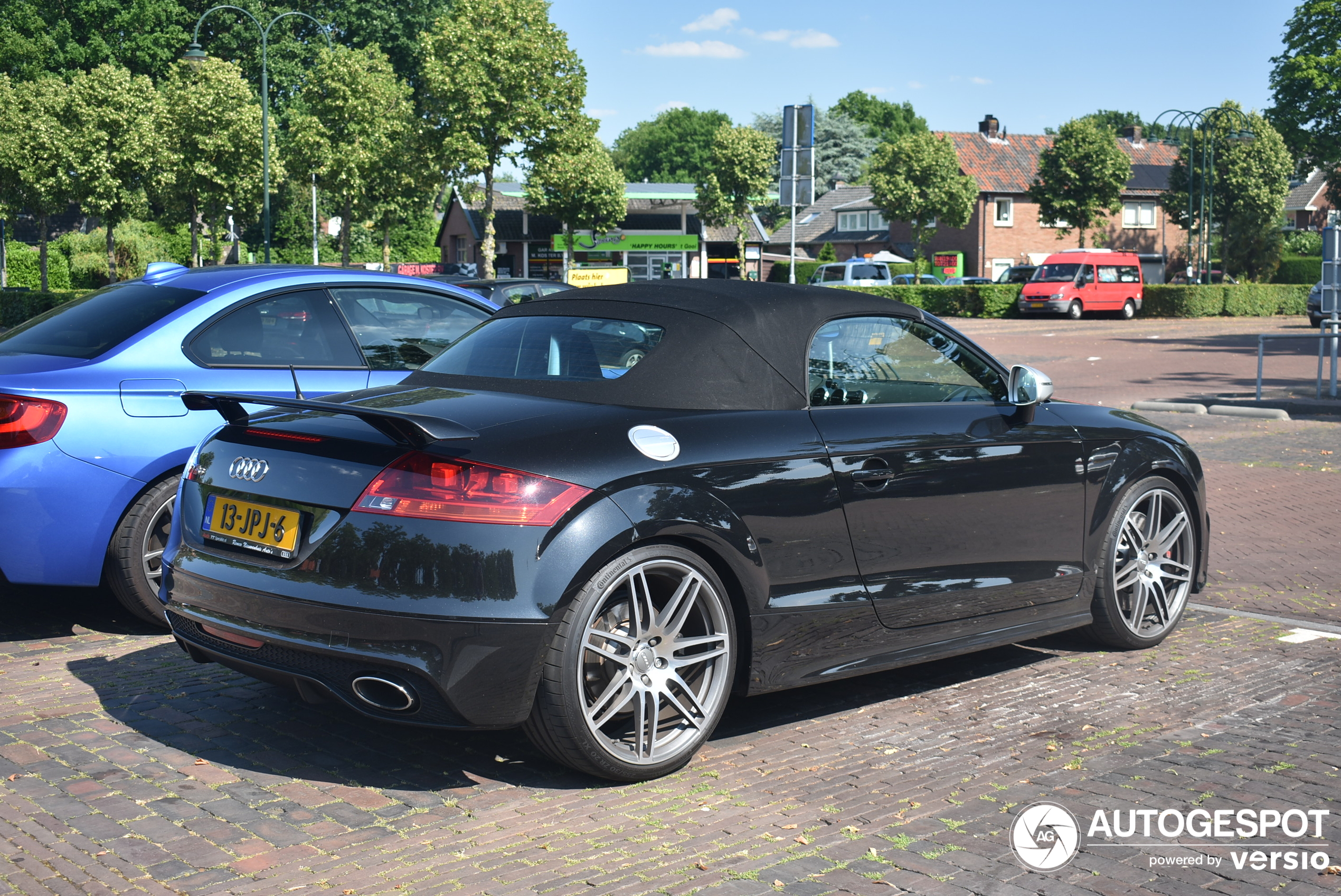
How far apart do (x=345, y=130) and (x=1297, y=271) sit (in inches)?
2193

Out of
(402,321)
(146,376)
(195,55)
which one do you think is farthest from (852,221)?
(146,376)

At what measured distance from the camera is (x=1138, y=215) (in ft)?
Result: 248

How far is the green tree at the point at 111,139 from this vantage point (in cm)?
3547

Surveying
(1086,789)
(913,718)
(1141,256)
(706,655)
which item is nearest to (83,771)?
(706,655)

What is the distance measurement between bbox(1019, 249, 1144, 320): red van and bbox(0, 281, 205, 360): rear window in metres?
42.1

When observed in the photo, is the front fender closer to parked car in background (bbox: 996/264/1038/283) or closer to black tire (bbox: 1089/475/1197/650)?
black tire (bbox: 1089/475/1197/650)

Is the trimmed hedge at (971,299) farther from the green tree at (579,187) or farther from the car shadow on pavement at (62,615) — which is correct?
the car shadow on pavement at (62,615)

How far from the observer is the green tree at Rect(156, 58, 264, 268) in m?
35.8

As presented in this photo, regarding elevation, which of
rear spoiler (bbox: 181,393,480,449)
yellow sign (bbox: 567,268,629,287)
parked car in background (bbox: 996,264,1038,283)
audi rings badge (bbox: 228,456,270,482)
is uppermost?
parked car in background (bbox: 996,264,1038,283)

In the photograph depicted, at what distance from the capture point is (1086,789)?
157 inches

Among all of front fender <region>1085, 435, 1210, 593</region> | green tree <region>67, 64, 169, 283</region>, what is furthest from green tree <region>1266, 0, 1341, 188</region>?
front fender <region>1085, 435, 1210, 593</region>

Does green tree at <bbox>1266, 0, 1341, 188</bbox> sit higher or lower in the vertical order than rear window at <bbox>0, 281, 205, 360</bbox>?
higher

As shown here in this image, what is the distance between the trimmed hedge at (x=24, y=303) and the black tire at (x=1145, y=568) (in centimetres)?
2638

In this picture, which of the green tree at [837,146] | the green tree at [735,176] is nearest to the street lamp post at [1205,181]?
the green tree at [735,176]
